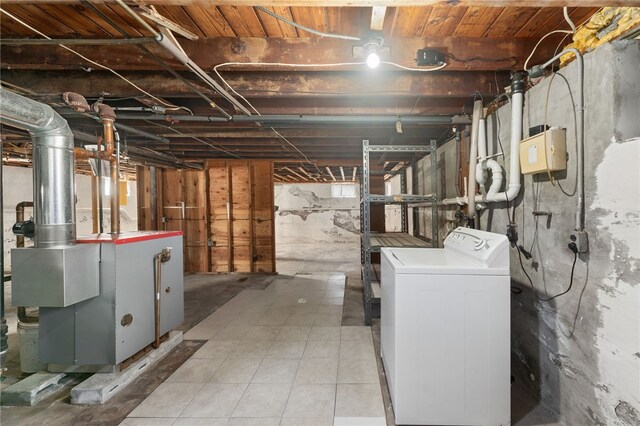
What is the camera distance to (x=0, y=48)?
1.99 metres

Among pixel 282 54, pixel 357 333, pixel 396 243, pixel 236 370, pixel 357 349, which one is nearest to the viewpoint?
pixel 282 54

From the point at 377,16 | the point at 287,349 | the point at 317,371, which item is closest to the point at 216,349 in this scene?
the point at 287,349

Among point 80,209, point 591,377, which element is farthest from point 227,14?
point 80,209

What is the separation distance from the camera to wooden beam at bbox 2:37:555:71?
1.97 metres

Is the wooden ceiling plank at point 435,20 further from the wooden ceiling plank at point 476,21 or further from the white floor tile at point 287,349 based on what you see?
the white floor tile at point 287,349

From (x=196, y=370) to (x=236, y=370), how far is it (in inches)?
12.8

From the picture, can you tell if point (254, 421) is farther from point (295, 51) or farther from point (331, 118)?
point (331, 118)

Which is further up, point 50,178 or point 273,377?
point 50,178

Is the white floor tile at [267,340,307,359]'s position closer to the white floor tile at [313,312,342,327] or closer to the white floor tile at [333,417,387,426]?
the white floor tile at [313,312,342,327]

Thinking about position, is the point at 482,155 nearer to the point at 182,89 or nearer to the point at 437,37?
the point at 437,37

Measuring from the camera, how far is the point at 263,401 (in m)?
1.83

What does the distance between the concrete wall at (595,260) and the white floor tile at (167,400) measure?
7.57ft

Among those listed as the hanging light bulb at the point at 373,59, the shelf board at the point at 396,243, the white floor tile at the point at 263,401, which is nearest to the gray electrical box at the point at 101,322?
the white floor tile at the point at 263,401

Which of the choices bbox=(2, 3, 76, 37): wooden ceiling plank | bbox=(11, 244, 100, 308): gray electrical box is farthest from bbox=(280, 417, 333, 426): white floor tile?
bbox=(2, 3, 76, 37): wooden ceiling plank
